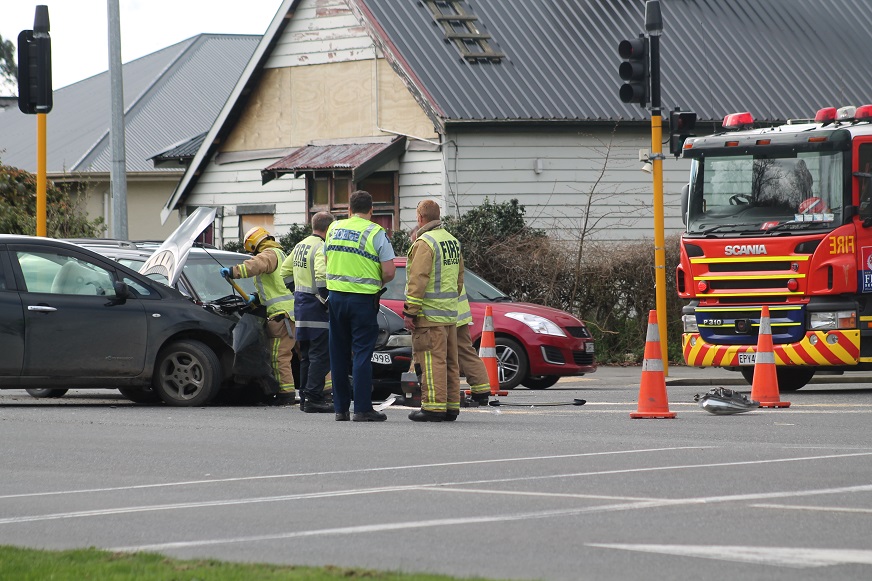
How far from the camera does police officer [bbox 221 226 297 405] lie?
14.8 meters

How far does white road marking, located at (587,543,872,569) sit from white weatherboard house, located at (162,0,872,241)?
768 inches

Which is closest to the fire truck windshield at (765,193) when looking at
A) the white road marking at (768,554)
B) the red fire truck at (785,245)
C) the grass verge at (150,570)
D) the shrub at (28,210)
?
the red fire truck at (785,245)

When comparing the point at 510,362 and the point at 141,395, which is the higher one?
the point at 510,362

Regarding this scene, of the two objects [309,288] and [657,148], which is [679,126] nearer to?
[657,148]

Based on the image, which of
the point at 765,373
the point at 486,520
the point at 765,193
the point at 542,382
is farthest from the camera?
the point at 542,382

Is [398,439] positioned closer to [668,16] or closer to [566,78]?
[566,78]

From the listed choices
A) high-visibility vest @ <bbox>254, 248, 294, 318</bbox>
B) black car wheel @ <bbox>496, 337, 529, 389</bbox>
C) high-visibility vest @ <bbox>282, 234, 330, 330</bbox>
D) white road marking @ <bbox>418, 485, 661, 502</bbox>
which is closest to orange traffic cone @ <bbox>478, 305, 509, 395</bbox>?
black car wheel @ <bbox>496, 337, 529, 389</bbox>

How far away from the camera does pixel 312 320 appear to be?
45.5 feet

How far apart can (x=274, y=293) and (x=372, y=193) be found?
13755 millimetres

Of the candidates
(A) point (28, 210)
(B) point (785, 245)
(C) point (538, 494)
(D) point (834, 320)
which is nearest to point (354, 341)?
(C) point (538, 494)

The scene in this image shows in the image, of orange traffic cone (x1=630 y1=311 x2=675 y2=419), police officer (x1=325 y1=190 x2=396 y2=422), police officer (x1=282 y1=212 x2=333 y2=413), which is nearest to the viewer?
police officer (x1=325 y1=190 x2=396 y2=422)

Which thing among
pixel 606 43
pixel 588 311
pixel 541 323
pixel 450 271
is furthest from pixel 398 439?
pixel 606 43

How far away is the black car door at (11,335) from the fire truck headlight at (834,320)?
7.92m

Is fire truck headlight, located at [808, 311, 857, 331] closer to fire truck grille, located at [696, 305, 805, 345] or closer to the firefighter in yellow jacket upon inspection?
fire truck grille, located at [696, 305, 805, 345]
